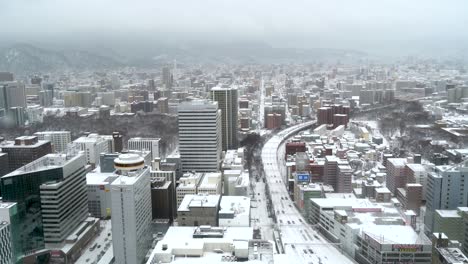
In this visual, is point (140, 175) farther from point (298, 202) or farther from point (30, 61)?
point (30, 61)

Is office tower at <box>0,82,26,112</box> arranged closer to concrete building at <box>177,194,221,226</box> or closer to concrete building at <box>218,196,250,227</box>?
concrete building at <box>177,194,221,226</box>

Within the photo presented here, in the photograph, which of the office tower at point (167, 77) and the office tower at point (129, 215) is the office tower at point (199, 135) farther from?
the office tower at point (167, 77)

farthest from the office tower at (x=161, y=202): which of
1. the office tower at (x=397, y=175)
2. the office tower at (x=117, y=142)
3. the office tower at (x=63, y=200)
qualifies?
the office tower at (x=117, y=142)

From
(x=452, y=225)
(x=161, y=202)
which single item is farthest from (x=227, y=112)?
(x=452, y=225)

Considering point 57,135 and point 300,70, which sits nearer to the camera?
point 57,135

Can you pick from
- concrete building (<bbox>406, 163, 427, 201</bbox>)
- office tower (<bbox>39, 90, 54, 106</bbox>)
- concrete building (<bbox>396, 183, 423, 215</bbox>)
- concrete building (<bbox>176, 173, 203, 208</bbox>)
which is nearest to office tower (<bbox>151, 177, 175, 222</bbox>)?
concrete building (<bbox>176, 173, 203, 208</bbox>)

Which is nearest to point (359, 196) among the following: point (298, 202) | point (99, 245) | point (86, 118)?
point (298, 202)

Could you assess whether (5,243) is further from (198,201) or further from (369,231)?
(369,231)

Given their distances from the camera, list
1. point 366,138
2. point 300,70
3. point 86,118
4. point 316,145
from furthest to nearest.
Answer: point 300,70 < point 86,118 < point 366,138 < point 316,145
